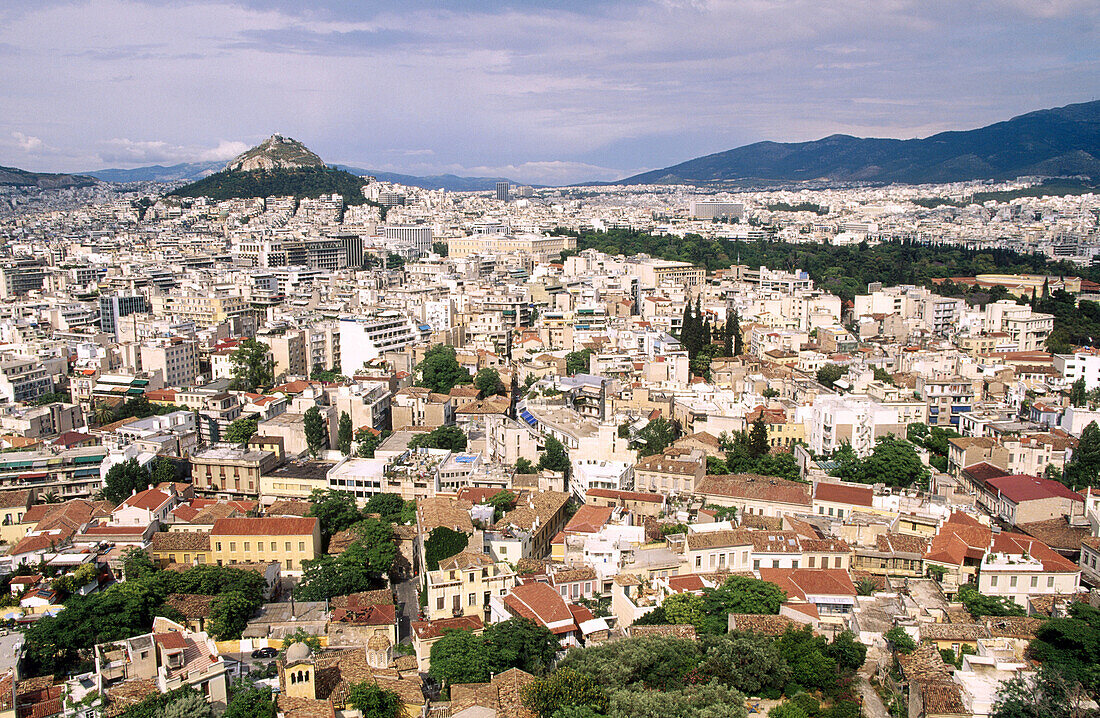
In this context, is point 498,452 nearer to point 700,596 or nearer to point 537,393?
point 537,393

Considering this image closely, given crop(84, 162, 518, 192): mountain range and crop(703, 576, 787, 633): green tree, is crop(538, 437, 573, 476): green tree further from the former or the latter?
crop(84, 162, 518, 192): mountain range

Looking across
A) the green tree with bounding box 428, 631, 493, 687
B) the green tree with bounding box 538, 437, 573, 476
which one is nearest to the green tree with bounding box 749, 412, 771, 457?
the green tree with bounding box 538, 437, 573, 476

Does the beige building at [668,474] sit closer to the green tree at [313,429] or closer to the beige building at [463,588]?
the beige building at [463,588]

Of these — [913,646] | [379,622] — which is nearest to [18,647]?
[379,622]

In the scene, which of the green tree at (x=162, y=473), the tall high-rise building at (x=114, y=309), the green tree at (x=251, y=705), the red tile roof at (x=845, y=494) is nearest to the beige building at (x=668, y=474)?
the red tile roof at (x=845, y=494)

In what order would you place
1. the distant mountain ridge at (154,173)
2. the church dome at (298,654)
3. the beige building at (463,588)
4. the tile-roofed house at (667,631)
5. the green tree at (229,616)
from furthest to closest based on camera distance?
1. the distant mountain ridge at (154,173)
2. the beige building at (463,588)
3. the green tree at (229,616)
4. the tile-roofed house at (667,631)
5. the church dome at (298,654)

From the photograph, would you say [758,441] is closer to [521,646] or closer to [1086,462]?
[1086,462]
